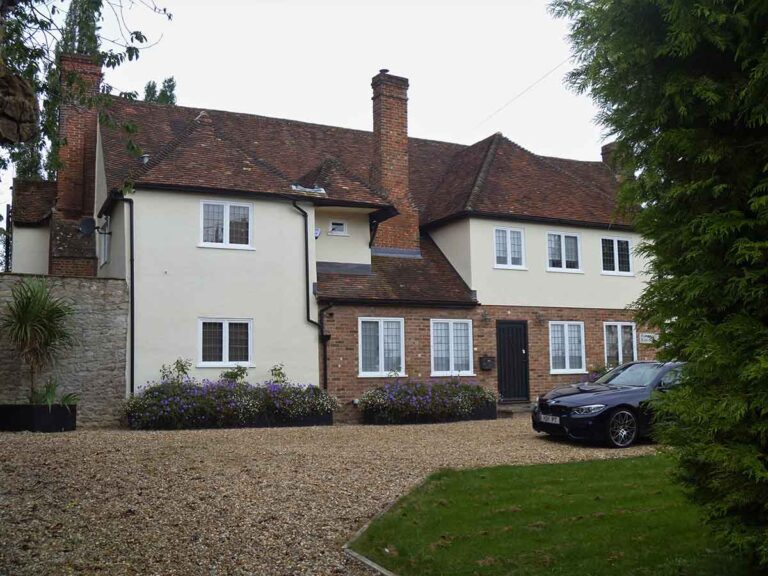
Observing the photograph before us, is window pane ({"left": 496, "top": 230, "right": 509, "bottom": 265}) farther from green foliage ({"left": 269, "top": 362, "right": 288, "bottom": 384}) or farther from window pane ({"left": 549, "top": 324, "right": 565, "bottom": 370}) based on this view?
green foliage ({"left": 269, "top": 362, "right": 288, "bottom": 384})

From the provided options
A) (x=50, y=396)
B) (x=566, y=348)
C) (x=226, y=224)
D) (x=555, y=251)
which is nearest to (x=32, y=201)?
(x=226, y=224)

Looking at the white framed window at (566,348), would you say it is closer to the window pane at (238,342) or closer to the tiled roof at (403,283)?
the tiled roof at (403,283)

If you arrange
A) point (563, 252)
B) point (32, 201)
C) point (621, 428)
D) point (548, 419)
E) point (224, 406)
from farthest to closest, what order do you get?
1. point (32, 201)
2. point (563, 252)
3. point (224, 406)
4. point (548, 419)
5. point (621, 428)

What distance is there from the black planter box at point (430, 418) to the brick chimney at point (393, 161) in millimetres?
5235

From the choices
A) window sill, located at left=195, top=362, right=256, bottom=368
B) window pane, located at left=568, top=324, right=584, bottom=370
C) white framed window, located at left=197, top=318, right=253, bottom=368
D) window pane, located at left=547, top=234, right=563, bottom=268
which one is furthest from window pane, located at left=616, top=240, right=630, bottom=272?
window sill, located at left=195, top=362, right=256, bottom=368

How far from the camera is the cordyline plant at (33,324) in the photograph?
50.6 ft

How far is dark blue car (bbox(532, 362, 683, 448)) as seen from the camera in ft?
42.4

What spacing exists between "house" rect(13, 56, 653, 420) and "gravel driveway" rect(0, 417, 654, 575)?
476 cm

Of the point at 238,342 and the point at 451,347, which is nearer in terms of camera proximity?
the point at 238,342

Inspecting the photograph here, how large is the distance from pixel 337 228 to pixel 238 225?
3.04 m

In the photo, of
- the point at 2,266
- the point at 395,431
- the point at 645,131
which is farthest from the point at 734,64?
the point at 2,266

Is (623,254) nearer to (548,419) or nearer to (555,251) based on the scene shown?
(555,251)

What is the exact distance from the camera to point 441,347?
20922 mm

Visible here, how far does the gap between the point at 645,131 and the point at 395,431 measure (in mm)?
10958
